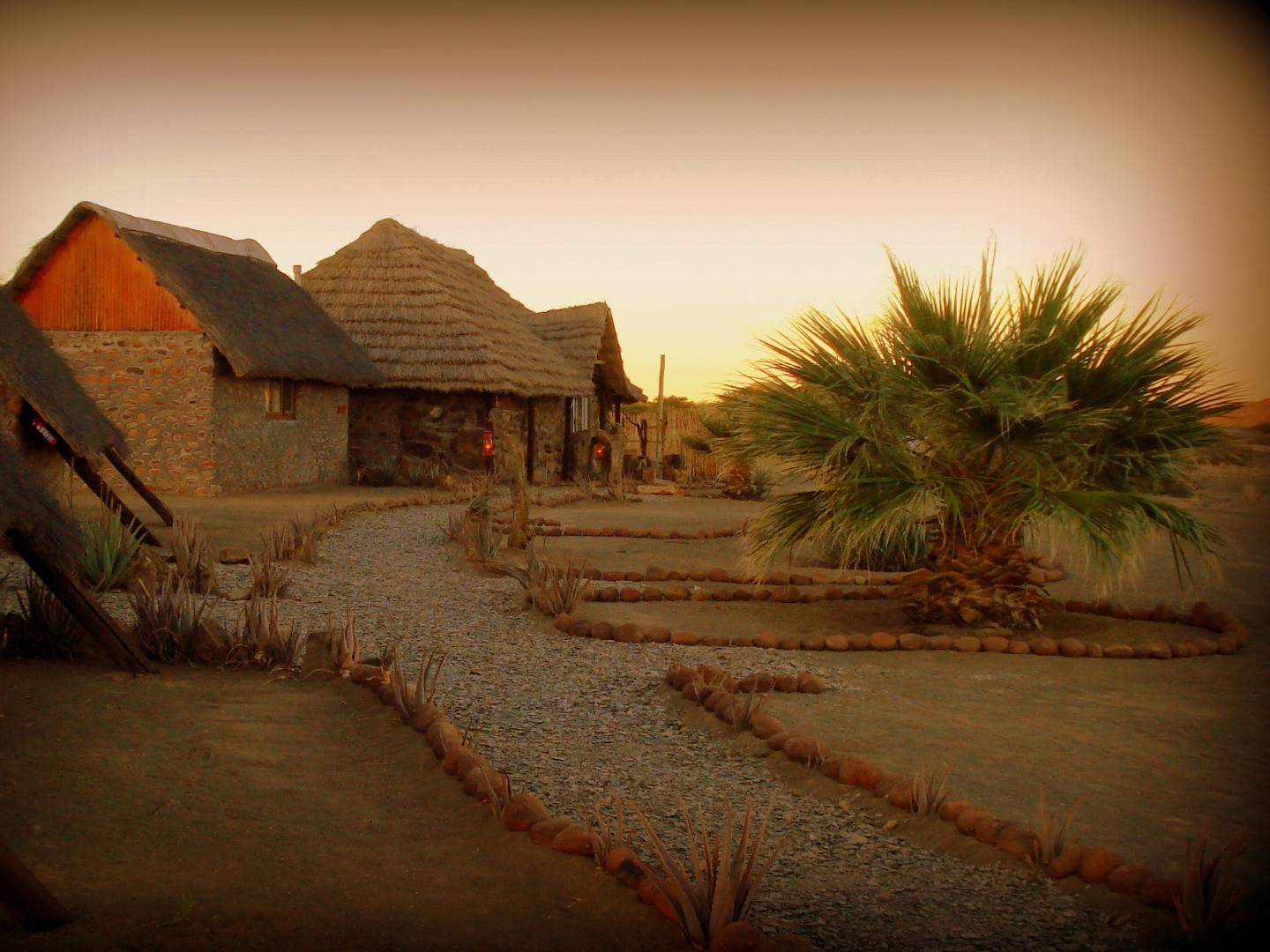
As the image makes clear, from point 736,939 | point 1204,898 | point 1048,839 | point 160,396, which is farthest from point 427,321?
point 1204,898

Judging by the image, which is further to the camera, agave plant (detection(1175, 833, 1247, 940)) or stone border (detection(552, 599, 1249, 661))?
stone border (detection(552, 599, 1249, 661))

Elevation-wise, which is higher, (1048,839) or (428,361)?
(428,361)

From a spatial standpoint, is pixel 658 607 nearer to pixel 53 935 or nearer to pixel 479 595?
pixel 479 595

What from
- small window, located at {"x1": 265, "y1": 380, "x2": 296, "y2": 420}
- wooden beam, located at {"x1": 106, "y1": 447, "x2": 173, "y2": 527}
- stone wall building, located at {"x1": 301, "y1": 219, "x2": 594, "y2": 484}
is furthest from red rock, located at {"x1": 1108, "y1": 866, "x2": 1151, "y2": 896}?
stone wall building, located at {"x1": 301, "y1": 219, "x2": 594, "y2": 484}

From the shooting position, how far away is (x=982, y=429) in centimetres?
651

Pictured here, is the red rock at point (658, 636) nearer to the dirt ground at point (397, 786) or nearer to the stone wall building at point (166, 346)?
the dirt ground at point (397, 786)

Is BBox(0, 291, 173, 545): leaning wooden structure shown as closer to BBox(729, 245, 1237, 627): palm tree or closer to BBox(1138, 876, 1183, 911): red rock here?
BBox(729, 245, 1237, 627): palm tree

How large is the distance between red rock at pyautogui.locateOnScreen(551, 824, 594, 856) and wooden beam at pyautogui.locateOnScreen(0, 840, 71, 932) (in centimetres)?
130

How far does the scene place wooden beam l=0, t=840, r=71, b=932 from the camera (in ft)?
7.59

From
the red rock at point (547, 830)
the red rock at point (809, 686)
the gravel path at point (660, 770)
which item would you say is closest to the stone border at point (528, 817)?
the red rock at point (547, 830)

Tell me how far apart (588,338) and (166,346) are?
10.2 meters

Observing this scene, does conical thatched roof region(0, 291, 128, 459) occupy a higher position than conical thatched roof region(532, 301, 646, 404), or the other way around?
conical thatched roof region(532, 301, 646, 404)

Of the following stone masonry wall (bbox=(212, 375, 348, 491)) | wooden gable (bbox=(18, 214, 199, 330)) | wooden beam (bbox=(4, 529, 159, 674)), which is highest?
wooden gable (bbox=(18, 214, 199, 330))

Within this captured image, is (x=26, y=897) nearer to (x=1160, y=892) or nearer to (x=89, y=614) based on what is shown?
(x=89, y=614)
